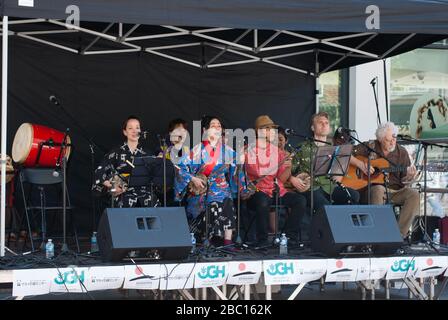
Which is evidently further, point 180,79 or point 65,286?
point 180,79

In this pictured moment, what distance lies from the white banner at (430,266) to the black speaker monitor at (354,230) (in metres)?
0.26

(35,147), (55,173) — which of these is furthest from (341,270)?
(35,147)

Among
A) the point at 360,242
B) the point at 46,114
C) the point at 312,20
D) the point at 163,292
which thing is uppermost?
the point at 312,20

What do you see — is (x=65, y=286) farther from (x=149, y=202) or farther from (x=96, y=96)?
(x=96, y=96)

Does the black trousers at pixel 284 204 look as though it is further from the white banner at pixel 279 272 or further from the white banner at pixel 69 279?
the white banner at pixel 69 279

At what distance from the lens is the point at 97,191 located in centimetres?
678

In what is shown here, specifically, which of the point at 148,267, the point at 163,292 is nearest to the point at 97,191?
the point at 163,292

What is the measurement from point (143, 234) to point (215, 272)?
22.6 inches

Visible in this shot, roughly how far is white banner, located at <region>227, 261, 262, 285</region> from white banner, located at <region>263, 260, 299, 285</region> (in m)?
0.06

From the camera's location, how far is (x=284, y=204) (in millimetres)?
7465

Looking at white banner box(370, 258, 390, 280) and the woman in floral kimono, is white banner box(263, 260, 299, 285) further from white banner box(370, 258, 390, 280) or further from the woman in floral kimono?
the woman in floral kimono

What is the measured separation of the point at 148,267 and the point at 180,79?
11.3 ft

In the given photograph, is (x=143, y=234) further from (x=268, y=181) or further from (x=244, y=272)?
(x=268, y=181)

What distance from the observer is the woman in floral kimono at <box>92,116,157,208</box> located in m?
6.77
